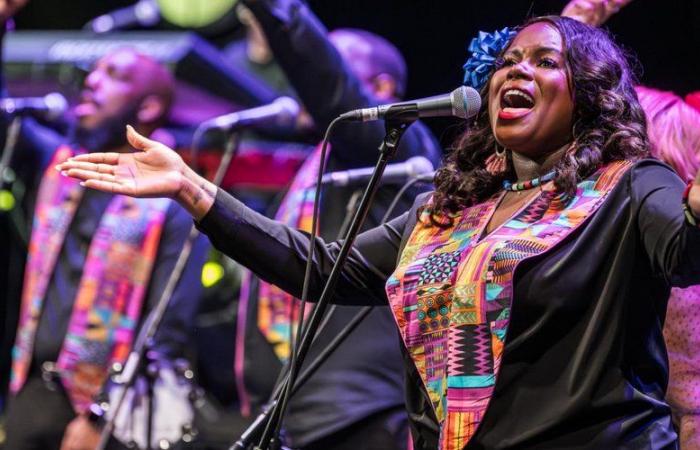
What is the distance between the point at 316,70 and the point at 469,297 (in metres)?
1.86

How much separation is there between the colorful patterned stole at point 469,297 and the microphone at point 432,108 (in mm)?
240

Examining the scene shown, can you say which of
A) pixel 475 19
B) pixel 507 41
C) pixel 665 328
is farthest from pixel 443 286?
pixel 475 19

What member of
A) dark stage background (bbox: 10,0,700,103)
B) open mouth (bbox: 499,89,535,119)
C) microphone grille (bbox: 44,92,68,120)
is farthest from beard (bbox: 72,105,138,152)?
open mouth (bbox: 499,89,535,119)

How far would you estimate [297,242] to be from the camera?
7.25 ft

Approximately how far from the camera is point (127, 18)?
493 cm

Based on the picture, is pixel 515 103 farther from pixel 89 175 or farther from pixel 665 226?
pixel 89 175

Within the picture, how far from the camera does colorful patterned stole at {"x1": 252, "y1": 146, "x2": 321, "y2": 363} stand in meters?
3.73

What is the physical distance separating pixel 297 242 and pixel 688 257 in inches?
35.7

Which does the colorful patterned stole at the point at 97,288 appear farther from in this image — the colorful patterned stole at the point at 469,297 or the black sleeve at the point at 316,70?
the colorful patterned stole at the point at 469,297

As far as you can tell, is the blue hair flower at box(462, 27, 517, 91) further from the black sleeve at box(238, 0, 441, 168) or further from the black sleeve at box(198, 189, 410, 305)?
the black sleeve at box(238, 0, 441, 168)

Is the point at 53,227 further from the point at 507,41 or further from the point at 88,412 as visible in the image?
the point at 507,41

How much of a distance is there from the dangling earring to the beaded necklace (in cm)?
6

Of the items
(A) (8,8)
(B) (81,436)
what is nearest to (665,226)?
(B) (81,436)

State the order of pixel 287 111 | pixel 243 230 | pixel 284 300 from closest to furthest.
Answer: pixel 243 230 < pixel 284 300 < pixel 287 111
